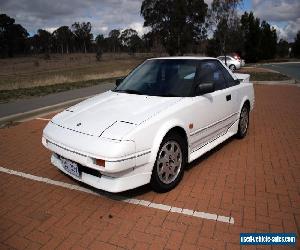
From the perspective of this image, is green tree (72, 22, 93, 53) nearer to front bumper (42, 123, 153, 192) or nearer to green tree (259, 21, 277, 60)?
green tree (259, 21, 277, 60)

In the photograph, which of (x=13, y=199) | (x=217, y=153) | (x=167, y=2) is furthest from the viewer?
(x=167, y=2)

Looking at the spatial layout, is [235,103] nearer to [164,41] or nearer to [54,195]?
[54,195]

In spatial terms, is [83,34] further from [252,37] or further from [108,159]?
[108,159]

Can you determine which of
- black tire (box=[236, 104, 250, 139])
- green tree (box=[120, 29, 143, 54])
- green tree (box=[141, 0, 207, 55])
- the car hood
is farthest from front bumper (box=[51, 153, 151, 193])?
green tree (box=[120, 29, 143, 54])

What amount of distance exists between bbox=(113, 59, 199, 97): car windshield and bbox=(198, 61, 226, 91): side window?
0.47ft

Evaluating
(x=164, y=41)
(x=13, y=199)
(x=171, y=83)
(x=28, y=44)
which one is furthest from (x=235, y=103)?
(x=28, y=44)

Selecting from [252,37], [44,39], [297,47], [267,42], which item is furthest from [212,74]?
[44,39]

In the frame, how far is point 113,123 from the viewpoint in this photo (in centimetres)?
370

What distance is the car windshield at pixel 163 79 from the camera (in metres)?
4.51

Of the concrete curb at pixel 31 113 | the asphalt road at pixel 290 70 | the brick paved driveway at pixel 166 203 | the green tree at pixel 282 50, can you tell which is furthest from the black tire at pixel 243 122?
the green tree at pixel 282 50

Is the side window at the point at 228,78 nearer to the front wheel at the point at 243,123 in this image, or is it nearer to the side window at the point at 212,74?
the side window at the point at 212,74

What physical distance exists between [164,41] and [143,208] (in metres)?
59.8

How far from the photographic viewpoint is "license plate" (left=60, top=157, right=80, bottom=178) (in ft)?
12.2

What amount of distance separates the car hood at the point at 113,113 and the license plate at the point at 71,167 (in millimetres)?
387
